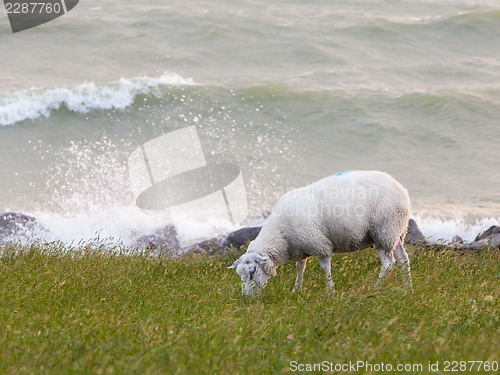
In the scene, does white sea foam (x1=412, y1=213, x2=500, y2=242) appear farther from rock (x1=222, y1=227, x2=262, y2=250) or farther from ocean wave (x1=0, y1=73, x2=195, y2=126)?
ocean wave (x1=0, y1=73, x2=195, y2=126)

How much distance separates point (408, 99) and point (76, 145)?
11.6m

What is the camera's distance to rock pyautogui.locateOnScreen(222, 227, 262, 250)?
10461 millimetres

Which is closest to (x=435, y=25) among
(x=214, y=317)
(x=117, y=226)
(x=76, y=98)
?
(x=76, y=98)

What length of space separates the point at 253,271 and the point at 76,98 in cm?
1546

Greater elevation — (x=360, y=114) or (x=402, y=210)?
(x=402, y=210)

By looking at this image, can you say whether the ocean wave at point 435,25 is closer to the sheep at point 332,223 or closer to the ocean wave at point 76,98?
the ocean wave at point 76,98

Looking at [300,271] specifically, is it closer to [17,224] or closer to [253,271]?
[253,271]

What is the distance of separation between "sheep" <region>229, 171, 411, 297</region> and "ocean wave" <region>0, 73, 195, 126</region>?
1467cm

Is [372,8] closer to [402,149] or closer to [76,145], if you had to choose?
[402,149]

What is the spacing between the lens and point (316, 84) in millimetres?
22562

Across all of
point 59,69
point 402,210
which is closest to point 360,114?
point 59,69

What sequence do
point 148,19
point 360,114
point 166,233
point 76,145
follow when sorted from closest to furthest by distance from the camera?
point 166,233, point 76,145, point 360,114, point 148,19

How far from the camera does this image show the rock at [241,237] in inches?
412

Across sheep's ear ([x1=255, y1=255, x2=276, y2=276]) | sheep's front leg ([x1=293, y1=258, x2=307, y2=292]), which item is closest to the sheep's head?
sheep's ear ([x1=255, y1=255, x2=276, y2=276])
